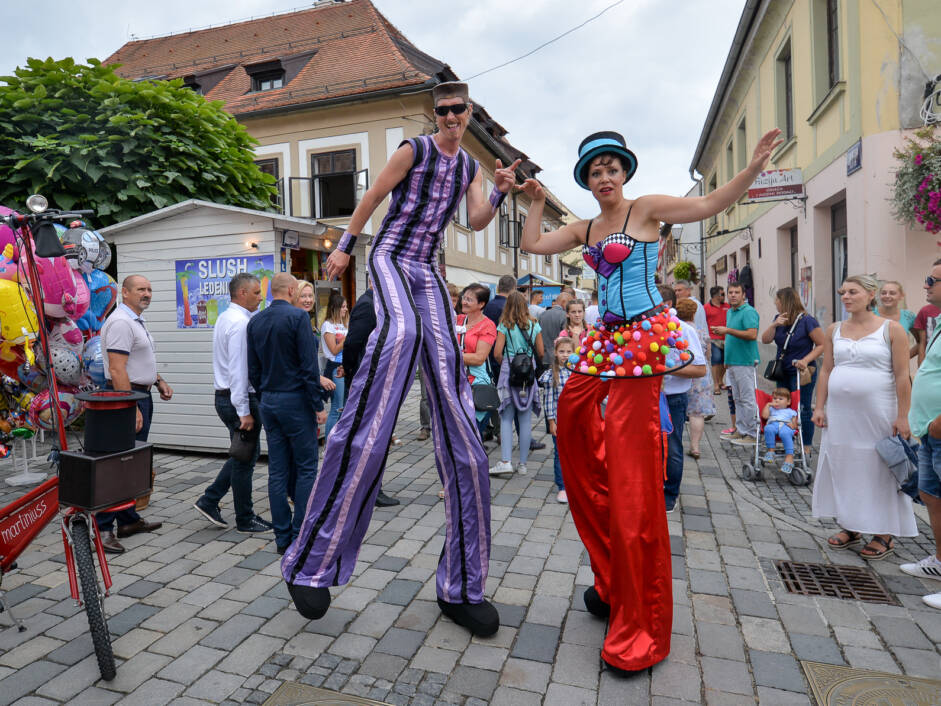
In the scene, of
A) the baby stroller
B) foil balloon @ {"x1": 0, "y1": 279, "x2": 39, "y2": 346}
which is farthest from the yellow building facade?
foil balloon @ {"x1": 0, "y1": 279, "x2": 39, "y2": 346}

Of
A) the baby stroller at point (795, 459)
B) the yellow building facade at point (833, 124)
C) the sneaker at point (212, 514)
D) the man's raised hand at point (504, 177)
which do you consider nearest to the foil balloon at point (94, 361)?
the sneaker at point (212, 514)

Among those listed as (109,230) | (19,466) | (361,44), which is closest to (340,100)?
(361,44)

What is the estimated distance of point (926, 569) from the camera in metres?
3.77

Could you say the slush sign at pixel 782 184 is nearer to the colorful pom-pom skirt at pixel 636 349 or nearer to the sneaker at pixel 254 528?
the colorful pom-pom skirt at pixel 636 349

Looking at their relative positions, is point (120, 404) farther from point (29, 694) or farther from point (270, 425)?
point (270, 425)

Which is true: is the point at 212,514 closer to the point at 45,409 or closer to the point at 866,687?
the point at 45,409

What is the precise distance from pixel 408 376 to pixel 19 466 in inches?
249

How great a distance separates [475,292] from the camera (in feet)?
20.2

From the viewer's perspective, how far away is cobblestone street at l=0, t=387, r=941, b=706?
8.60 ft

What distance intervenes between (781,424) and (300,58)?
19.3 meters

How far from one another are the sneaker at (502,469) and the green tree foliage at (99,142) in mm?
6243

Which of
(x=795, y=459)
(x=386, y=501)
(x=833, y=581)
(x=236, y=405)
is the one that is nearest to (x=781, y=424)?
(x=795, y=459)

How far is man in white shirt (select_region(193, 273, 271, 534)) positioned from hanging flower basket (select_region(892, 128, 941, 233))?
23.4ft

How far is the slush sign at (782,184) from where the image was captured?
1073 cm
